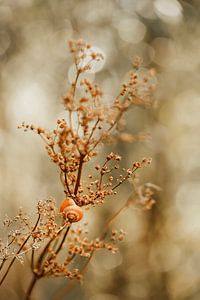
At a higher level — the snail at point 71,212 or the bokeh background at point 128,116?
the bokeh background at point 128,116

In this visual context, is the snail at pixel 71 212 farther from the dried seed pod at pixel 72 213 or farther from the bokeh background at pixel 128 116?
the bokeh background at pixel 128 116

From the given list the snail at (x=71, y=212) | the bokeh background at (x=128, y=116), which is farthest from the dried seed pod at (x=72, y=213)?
the bokeh background at (x=128, y=116)

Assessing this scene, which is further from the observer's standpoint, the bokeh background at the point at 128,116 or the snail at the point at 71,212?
the bokeh background at the point at 128,116

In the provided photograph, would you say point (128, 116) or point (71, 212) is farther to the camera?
point (128, 116)

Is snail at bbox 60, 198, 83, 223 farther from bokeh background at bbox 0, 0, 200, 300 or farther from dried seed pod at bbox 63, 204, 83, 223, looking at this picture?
bokeh background at bbox 0, 0, 200, 300

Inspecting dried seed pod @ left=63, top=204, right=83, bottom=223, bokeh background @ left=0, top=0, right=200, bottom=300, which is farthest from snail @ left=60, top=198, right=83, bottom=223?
bokeh background @ left=0, top=0, right=200, bottom=300

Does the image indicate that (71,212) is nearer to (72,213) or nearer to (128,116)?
(72,213)

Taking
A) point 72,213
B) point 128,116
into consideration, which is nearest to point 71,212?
point 72,213

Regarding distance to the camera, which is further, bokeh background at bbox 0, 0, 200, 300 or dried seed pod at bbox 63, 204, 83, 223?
bokeh background at bbox 0, 0, 200, 300
